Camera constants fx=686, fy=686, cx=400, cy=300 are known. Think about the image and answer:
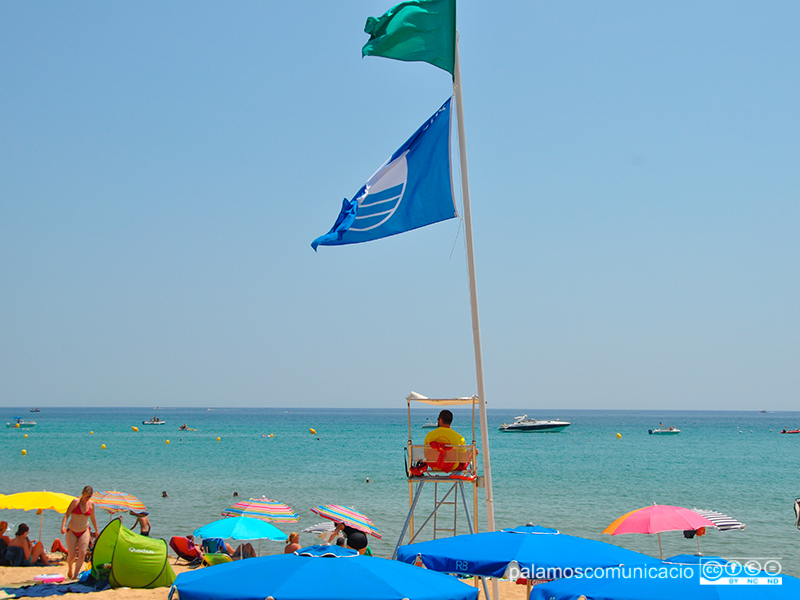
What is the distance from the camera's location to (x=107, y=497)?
1521 cm

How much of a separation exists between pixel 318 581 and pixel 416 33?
5.95 m

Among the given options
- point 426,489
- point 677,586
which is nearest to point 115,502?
point 677,586

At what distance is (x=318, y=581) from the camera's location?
4828 mm

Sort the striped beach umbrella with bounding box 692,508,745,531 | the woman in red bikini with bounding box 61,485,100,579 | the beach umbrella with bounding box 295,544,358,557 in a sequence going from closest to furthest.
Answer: the beach umbrella with bounding box 295,544,358,557
the woman in red bikini with bounding box 61,485,100,579
the striped beach umbrella with bounding box 692,508,745,531

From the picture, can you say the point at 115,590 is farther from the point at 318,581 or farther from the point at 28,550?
the point at 318,581

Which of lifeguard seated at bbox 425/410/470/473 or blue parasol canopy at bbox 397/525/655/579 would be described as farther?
lifeguard seated at bbox 425/410/470/473

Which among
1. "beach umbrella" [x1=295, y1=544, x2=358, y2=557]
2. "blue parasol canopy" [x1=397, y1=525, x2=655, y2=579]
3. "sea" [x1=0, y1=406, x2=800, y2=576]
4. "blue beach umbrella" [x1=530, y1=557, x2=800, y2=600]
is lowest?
"sea" [x1=0, y1=406, x2=800, y2=576]

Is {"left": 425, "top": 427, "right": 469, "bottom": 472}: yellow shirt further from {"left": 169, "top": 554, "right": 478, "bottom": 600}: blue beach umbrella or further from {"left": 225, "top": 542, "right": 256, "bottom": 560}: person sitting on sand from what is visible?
{"left": 225, "top": 542, "right": 256, "bottom": 560}: person sitting on sand

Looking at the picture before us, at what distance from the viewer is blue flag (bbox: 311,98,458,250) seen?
26.2 feet

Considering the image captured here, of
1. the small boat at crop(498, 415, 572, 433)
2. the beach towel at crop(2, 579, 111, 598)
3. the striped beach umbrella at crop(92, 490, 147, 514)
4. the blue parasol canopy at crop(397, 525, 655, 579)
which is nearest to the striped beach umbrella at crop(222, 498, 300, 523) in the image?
the striped beach umbrella at crop(92, 490, 147, 514)

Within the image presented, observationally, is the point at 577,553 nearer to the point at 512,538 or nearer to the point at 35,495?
the point at 512,538

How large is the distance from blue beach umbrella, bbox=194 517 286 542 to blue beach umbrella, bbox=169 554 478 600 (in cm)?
778

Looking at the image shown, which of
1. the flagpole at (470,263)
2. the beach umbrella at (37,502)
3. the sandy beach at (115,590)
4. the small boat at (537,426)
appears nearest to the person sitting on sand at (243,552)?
the sandy beach at (115,590)

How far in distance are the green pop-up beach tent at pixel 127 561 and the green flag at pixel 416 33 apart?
8.88m
